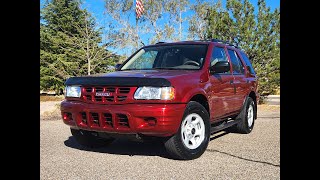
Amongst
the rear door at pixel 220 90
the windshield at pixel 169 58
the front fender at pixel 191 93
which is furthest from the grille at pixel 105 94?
the rear door at pixel 220 90

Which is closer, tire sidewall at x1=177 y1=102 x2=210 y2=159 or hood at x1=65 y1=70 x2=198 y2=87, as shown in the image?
hood at x1=65 y1=70 x2=198 y2=87

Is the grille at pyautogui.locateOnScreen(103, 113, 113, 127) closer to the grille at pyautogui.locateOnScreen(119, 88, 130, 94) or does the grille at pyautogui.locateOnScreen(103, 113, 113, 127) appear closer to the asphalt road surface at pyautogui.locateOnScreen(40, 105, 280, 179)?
the grille at pyautogui.locateOnScreen(119, 88, 130, 94)

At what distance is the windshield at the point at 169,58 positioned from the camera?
5625mm

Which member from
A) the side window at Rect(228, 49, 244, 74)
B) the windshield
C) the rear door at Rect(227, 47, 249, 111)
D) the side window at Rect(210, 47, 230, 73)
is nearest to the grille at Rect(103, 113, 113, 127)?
the windshield

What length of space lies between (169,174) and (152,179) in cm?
27

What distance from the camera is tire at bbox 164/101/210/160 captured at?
180 inches

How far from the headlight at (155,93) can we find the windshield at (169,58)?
114 centimetres

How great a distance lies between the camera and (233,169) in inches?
164

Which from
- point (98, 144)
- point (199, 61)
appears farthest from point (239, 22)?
point (98, 144)

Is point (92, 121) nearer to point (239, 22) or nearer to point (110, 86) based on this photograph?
point (110, 86)

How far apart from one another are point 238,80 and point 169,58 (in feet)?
5.11

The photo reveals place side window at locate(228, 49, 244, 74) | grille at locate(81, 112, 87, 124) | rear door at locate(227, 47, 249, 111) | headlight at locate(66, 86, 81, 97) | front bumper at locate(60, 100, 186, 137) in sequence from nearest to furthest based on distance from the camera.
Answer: front bumper at locate(60, 100, 186, 137), grille at locate(81, 112, 87, 124), headlight at locate(66, 86, 81, 97), rear door at locate(227, 47, 249, 111), side window at locate(228, 49, 244, 74)

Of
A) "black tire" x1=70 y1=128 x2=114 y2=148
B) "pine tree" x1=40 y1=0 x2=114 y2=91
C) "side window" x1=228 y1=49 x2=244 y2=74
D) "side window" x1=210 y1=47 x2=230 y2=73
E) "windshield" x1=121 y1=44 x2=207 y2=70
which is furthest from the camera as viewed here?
"pine tree" x1=40 y1=0 x2=114 y2=91
